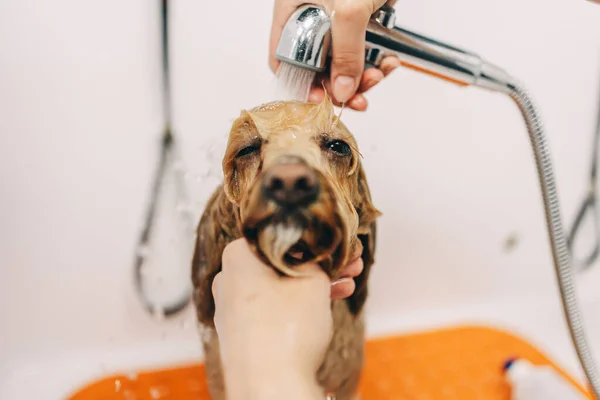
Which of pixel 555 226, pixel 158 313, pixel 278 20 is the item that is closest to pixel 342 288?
pixel 278 20

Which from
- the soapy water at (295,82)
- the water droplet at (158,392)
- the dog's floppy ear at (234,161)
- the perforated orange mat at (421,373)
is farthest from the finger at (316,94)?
the water droplet at (158,392)

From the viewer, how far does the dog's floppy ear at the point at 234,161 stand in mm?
514

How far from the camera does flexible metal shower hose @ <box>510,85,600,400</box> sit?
0.81 metres

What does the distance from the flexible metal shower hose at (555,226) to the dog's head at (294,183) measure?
0.38 meters

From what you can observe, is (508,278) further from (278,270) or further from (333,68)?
(278,270)

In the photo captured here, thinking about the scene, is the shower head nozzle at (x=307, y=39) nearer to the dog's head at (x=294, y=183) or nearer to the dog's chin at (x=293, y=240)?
the dog's head at (x=294, y=183)

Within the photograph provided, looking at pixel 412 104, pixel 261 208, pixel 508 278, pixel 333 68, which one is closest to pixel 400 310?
pixel 508 278

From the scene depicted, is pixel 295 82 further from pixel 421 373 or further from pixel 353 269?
pixel 421 373

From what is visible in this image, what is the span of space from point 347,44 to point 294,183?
27 centimetres

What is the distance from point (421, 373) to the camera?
3.58 ft

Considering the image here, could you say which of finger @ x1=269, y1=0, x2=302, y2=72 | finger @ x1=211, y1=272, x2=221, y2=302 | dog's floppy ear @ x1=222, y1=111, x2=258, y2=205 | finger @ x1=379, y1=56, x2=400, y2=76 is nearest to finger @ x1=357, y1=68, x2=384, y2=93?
finger @ x1=379, y1=56, x2=400, y2=76

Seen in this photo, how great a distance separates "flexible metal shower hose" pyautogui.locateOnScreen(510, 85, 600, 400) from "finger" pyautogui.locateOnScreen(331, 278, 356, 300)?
1.33ft

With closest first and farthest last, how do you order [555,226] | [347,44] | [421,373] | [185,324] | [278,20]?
[347,44] < [278,20] < [555,226] < [185,324] < [421,373]

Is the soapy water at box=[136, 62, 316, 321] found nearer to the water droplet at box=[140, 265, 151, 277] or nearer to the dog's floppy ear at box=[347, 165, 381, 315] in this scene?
the water droplet at box=[140, 265, 151, 277]
